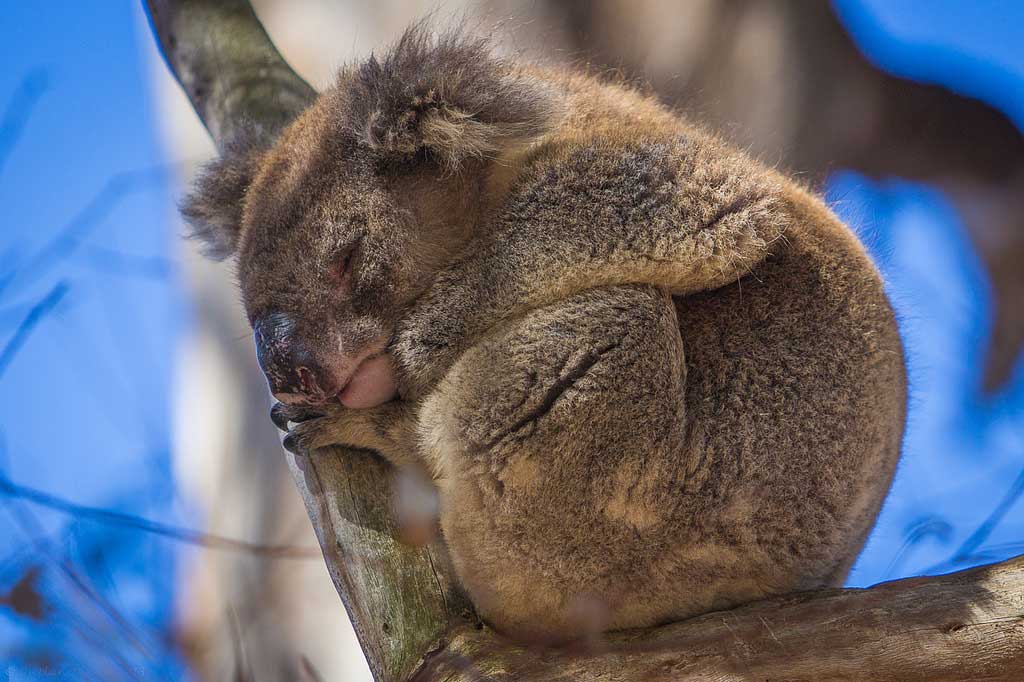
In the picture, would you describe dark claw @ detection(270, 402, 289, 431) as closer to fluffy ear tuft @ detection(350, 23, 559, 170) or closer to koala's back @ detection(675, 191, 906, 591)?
fluffy ear tuft @ detection(350, 23, 559, 170)

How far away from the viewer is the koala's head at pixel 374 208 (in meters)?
2.08

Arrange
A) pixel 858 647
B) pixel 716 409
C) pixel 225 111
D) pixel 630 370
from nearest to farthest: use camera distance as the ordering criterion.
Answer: pixel 858 647
pixel 630 370
pixel 716 409
pixel 225 111

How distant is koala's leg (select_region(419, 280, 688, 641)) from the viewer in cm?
188

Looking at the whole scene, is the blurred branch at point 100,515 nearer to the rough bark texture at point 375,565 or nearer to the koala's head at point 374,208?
the rough bark texture at point 375,565

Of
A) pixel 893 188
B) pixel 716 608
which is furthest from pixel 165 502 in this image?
pixel 893 188

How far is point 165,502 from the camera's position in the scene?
2438mm

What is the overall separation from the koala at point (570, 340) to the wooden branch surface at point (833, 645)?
0.15 metres

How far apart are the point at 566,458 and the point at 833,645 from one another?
2.12ft

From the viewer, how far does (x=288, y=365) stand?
2.03m

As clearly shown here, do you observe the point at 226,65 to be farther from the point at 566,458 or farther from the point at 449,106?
the point at 566,458

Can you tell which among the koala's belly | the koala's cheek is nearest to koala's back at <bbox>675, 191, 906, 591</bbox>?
the koala's belly

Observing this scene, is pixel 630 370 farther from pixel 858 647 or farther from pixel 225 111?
pixel 225 111

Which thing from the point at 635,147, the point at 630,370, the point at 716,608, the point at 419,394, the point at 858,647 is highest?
the point at 635,147

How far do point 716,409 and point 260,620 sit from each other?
213 centimetres
